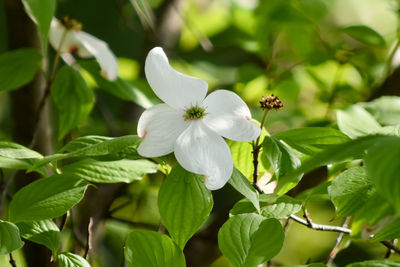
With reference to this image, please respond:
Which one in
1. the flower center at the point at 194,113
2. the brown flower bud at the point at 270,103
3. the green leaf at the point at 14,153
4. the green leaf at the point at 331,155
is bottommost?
the green leaf at the point at 14,153

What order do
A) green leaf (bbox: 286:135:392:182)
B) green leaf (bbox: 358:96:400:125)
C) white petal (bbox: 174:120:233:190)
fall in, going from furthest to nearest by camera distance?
1. green leaf (bbox: 358:96:400:125)
2. white petal (bbox: 174:120:233:190)
3. green leaf (bbox: 286:135:392:182)

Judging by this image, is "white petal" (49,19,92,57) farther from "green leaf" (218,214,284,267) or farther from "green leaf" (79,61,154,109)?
"green leaf" (218,214,284,267)

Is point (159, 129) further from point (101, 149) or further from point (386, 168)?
point (386, 168)

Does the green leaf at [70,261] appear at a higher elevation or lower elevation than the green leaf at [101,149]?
lower

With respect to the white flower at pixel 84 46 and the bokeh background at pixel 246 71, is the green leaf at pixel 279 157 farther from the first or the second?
the white flower at pixel 84 46

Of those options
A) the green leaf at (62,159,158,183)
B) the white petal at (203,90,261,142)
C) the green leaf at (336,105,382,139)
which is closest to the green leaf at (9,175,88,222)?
the green leaf at (62,159,158,183)

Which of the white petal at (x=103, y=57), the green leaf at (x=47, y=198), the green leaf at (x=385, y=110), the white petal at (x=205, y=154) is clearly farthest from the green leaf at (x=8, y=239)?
the green leaf at (x=385, y=110)
